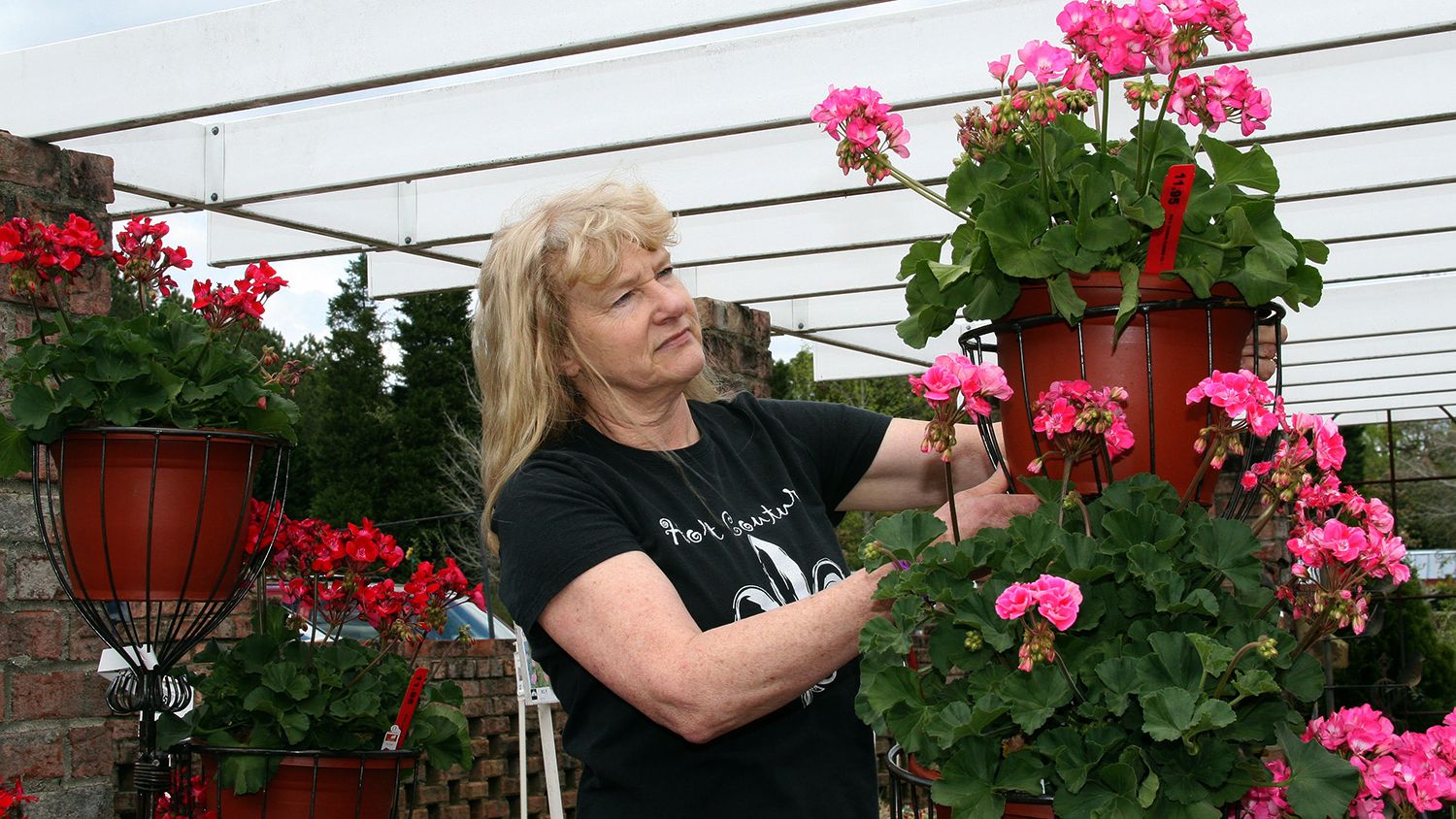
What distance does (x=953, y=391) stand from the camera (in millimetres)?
1159

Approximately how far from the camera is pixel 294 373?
2.58m

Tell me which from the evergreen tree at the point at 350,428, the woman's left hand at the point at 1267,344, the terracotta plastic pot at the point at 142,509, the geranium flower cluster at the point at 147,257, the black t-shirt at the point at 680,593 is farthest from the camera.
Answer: the evergreen tree at the point at 350,428

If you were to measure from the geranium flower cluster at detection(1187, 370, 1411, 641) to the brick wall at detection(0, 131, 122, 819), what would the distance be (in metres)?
2.59

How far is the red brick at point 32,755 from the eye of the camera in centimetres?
285

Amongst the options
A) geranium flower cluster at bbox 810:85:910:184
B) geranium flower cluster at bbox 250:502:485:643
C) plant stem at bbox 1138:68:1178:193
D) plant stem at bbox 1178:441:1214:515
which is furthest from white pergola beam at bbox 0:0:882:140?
plant stem at bbox 1178:441:1214:515

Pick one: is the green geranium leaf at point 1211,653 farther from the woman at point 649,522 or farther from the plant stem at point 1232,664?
the woman at point 649,522

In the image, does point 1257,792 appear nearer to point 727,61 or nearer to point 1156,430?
point 1156,430

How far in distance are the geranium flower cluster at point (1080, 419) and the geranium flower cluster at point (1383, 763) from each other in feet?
1.02

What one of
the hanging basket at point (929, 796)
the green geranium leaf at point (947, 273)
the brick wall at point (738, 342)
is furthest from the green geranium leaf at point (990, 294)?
the brick wall at point (738, 342)

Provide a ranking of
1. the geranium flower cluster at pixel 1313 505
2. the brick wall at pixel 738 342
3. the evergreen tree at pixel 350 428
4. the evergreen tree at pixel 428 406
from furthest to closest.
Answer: the evergreen tree at pixel 350 428
the evergreen tree at pixel 428 406
the brick wall at pixel 738 342
the geranium flower cluster at pixel 1313 505

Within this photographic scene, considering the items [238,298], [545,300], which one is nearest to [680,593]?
[545,300]

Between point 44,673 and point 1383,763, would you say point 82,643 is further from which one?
point 1383,763

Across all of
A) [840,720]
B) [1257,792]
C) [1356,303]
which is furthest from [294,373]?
[1356,303]

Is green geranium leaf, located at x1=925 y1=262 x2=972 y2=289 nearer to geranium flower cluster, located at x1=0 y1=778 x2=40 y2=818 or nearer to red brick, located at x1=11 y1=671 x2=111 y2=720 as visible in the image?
geranium flower cluster, located at x1=0 y1=778 x2=40 y2=818
